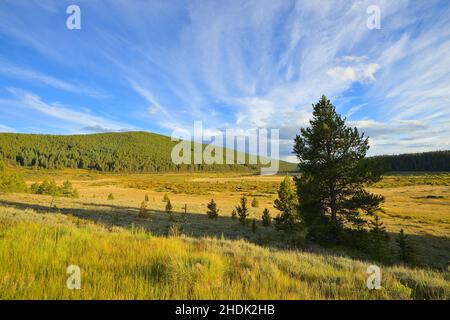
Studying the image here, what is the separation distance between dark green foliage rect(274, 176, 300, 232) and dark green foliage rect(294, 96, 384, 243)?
280cm

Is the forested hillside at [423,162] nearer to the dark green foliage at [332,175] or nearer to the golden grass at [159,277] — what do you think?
the dark green foliage at [332,175]

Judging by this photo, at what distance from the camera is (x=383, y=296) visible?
3.51 m

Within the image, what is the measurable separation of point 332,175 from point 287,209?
5.00 meters

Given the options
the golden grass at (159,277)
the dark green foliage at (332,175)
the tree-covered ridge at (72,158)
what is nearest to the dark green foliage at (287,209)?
the dark green foliage at (332,175)

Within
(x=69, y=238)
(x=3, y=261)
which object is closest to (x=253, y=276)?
(x=3, y=261)

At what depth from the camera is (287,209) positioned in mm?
17094

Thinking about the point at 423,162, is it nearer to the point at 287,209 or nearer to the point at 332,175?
the point at 287,209

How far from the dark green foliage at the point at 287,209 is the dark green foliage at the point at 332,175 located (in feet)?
9.18

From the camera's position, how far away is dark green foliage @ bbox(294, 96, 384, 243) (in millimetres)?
12727

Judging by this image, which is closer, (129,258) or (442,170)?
(129,258)

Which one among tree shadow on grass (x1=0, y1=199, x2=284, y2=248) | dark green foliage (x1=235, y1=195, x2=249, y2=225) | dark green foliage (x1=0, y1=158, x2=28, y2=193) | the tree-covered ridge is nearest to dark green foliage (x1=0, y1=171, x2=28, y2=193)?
dark green foliage (x1=0, y1=158, x2=28, y2=193)

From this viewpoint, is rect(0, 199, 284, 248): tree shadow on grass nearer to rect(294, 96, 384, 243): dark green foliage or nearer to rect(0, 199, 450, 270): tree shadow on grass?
rect(0, 199, 450, 270): tree shadow on grass

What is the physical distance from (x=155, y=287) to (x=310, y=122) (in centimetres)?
1248

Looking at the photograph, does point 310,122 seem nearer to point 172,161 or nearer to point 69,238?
point 69,238
